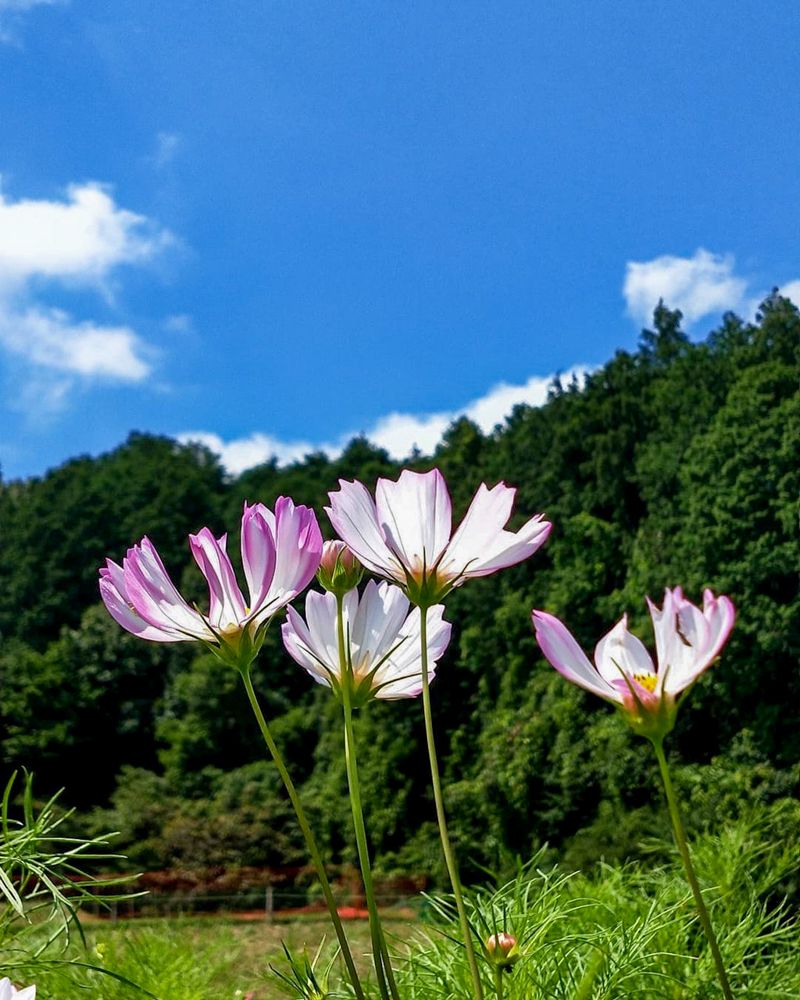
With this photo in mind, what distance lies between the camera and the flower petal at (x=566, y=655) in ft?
1.35

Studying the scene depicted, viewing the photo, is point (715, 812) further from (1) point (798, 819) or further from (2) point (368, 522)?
(2) point (368, 522)

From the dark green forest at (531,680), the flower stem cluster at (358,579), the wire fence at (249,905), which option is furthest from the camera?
the wire fence at (249,905)

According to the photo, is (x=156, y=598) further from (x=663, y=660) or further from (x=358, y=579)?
(x=663, y=660)

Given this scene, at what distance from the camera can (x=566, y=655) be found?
0.41 meters

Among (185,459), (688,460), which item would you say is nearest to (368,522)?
(688,460)

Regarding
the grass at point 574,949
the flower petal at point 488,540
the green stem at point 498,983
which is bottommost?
the grass at point 574,949

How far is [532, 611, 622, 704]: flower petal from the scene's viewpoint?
41cm

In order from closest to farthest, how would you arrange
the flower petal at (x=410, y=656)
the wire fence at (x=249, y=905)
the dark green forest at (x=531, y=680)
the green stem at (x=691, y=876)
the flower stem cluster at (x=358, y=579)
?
the green stem at (x=691, y=876) < the flower stem cluster at (x=358, y=579) < the flower petal at (x=410, y=656) < the dark green forest at (x=531, y=680) < the wire fence at (x=249, y=905)

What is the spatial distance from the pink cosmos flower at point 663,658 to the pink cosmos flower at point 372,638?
5.0 inches

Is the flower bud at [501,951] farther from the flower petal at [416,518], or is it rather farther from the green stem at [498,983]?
the flower petal at [416,518]

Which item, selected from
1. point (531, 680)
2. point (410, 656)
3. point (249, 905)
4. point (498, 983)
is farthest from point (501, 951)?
point (249, 905)

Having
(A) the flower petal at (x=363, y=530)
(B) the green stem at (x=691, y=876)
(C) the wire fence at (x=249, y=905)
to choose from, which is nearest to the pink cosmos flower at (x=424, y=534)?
(A) the flower petal at (x=363, y=530)

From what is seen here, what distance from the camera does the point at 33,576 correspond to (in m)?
21.8

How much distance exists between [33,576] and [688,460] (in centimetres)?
1428
